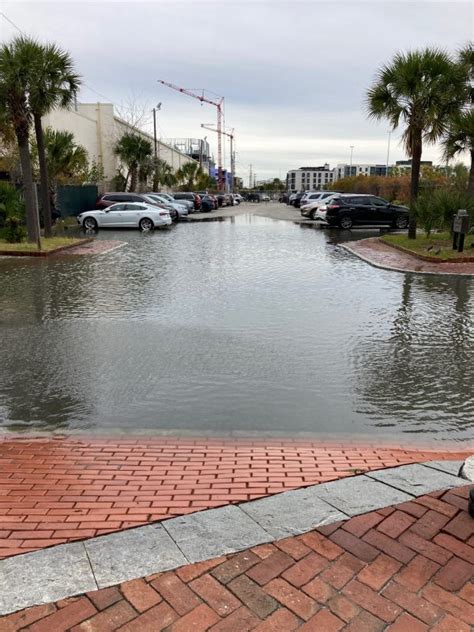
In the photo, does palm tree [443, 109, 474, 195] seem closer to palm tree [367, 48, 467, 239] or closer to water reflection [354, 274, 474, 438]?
palm tree [367, 48, 467, 239]

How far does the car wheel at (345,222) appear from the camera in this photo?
28922 millimetres

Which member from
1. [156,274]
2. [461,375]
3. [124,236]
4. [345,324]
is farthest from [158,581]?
[124,236]

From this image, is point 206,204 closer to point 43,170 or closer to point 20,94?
point 43,170

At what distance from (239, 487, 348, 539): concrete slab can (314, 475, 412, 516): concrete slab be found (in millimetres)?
65

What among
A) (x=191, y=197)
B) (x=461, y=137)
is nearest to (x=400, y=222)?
(x=461, y=137)

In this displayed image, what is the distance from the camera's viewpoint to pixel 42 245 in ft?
58.9

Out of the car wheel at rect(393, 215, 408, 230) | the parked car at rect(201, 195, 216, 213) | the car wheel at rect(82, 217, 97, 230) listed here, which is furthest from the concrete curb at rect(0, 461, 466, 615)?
the parked car at rect(201, 195, 216, 213)

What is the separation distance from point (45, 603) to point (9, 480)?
1.62 metres

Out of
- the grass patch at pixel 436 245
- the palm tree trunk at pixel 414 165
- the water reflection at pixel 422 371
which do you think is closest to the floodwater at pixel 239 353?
the water reflection at pixel 422 371

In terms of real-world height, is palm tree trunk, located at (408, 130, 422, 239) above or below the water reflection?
above

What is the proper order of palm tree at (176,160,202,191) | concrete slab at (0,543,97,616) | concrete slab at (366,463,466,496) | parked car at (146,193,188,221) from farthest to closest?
palm tree at (176,160,202,191) → parked car at (146,193,188,221) → concrete slab at (366,463,466,496) → concrete slab at (0,543,97,616)

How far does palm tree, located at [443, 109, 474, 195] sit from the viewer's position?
1861cm

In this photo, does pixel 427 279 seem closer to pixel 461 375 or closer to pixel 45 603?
pixel 461 375

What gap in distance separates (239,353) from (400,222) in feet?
79.0
